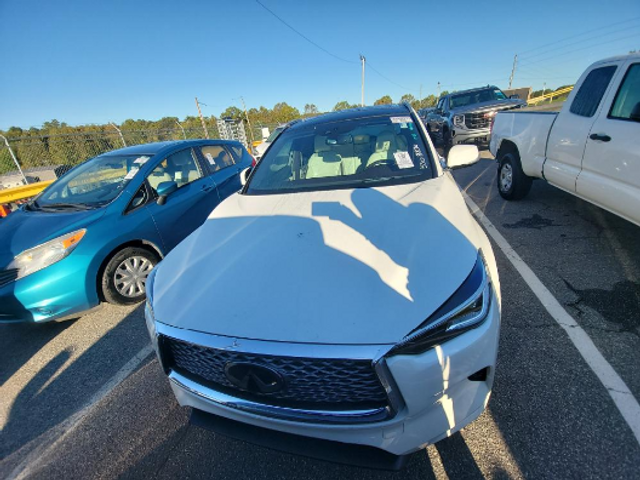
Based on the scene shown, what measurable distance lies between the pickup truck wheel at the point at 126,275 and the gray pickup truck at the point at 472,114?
29.7ft

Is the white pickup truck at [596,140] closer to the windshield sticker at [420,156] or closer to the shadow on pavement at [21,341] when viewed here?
the windshield sticker at [420,156]

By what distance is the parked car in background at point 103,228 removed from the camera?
113 inches

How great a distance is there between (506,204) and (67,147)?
14317 mm

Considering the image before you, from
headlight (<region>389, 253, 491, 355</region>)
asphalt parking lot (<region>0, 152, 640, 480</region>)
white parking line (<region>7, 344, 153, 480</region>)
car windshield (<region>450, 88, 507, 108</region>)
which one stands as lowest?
white parking line (<region>7, 344, 153, 480</region>)

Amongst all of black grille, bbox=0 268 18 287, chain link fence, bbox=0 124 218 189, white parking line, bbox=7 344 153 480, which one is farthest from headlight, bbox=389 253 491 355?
chain link fence, bbox=0 124 218 189

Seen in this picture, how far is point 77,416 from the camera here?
223 centimetres

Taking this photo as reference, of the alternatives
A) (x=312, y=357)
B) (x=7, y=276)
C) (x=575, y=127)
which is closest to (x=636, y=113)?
(x=575, y=127)

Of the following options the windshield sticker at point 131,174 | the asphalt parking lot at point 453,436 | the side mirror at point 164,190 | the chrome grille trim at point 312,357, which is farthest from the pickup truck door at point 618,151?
the windshield sticker at point 131,174

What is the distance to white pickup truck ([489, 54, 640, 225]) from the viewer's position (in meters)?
2.77

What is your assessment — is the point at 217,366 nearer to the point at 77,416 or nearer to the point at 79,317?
the point at 77,416

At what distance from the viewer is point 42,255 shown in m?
2.89

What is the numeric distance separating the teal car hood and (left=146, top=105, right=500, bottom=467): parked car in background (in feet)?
6.11

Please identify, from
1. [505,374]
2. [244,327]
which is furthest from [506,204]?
[244,327]

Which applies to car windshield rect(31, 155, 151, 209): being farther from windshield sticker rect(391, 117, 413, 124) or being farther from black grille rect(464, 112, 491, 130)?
black grille rect(464, 112, 491, 130)
